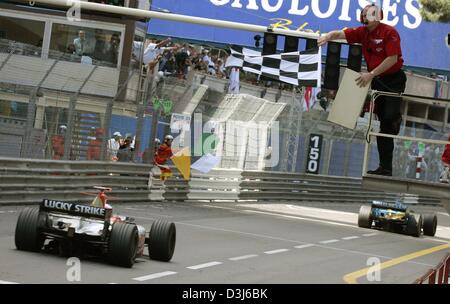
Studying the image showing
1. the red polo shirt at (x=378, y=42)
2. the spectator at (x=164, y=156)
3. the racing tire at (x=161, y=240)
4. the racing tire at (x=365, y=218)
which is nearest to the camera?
the red polo shirt at (x=378, y=42)

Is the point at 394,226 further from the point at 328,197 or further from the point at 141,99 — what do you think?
the point at 328,197

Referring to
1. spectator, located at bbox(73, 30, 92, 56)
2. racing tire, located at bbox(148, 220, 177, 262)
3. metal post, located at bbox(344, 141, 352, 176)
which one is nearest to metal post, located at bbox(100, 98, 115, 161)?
spectator, located at bbox(73, 30, 92, 56)

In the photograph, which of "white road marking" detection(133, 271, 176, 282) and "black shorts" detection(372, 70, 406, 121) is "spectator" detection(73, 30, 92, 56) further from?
"black shorts" detection(372, 70, 406, 121)

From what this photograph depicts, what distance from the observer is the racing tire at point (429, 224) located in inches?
871

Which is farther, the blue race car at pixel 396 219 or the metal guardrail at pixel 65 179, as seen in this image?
the blue race car at pixel 396 219

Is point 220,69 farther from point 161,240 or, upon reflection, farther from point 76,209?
point 76,209

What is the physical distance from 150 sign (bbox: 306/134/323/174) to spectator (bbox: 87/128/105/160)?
11.1 meters

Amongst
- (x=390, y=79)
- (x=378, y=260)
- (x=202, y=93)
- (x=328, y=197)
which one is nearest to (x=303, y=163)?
(x=328, y=197)

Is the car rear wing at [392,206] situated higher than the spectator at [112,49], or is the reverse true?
the spectator at [112,49]

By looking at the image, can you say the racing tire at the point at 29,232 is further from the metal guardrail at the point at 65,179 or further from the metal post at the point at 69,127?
the metal post at the point at 69,127

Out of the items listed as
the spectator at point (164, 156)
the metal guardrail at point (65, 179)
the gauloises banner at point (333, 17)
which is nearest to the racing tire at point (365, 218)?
the spectator at point (164, 156)

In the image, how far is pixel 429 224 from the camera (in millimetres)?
22141

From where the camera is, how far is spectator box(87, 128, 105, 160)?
2139 cm
